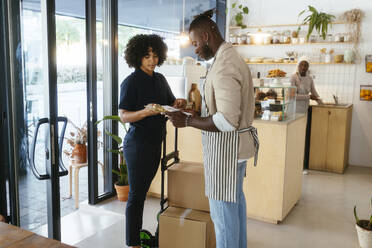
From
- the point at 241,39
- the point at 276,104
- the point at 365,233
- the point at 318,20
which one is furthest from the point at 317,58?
the point at 365,233

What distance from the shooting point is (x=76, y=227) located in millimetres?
3188

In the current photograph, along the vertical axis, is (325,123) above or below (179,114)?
below

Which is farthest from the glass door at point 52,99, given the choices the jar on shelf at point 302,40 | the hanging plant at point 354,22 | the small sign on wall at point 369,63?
the small sign on wall at point 369,63

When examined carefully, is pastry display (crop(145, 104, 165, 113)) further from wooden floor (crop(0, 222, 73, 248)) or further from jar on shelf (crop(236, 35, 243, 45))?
jar on shelf (crop(236, 35, 243, 45))

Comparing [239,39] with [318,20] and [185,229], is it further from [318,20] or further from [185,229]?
[185,229]

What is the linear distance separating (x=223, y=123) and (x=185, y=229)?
3.25 ft

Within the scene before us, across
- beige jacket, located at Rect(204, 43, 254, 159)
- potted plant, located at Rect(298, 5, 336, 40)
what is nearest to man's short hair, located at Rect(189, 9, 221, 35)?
beige jacket, located at Rect(204, 43, 254, 159)

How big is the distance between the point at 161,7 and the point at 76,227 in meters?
→ 2.99

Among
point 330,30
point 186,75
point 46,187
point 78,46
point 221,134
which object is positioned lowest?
point 46,187

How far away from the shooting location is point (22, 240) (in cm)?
126

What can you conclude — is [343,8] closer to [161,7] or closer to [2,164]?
[161,7]

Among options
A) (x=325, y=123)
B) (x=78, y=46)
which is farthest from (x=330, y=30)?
(x=78, y=46)

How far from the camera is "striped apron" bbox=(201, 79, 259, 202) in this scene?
190 cm

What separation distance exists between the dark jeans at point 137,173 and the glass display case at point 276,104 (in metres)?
1.22
